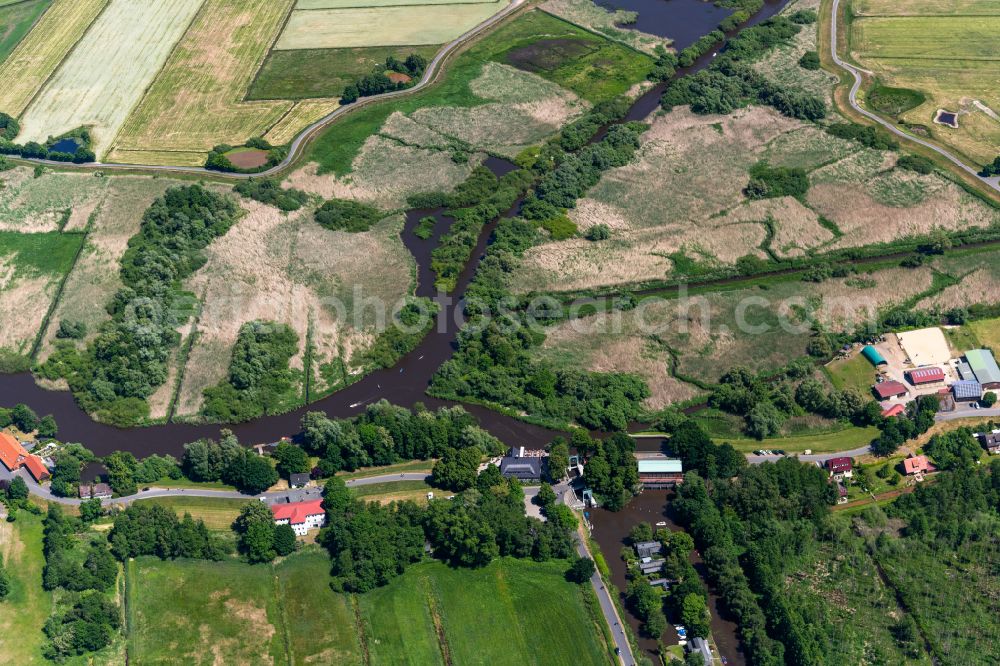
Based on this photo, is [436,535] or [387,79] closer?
[436,535]

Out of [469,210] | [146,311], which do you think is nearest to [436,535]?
[146,311]

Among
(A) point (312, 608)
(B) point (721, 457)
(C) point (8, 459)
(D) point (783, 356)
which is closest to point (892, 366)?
(D) point (783, 356)

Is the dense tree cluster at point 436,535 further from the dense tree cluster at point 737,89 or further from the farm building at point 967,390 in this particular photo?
the dense tree cluster at point 737,89

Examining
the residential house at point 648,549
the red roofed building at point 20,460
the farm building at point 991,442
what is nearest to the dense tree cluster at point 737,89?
the farm building at point 991,442

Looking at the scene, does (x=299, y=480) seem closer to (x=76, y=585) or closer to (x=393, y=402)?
(x=393, y=402)

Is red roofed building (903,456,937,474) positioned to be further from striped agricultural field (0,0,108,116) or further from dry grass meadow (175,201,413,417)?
striped agricultural field (0,0,108,116)

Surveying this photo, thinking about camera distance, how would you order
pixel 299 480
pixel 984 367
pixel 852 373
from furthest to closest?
pixel 852 373, pixel 984 367, pixel 299 480

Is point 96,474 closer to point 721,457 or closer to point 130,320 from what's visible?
point 130,320

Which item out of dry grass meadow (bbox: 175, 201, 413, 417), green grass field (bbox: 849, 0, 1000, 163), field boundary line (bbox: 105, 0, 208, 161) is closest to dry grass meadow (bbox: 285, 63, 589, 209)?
dry grass meadow (bbox: 175, 201, 413, 417)
